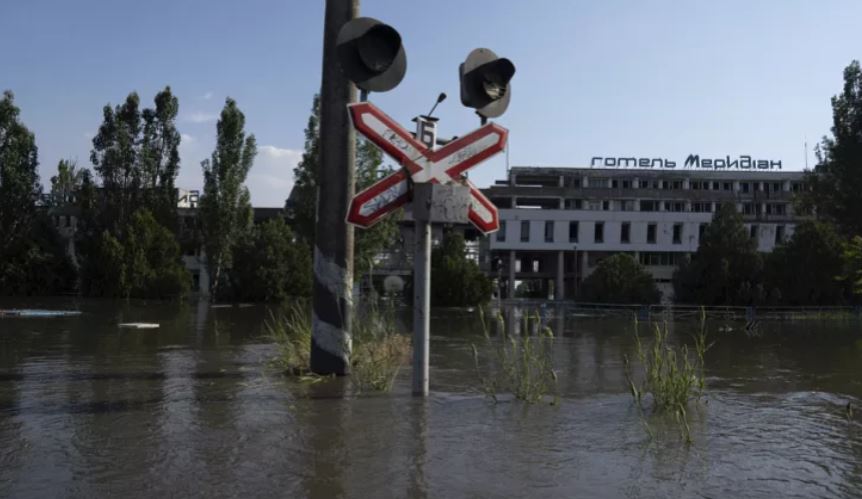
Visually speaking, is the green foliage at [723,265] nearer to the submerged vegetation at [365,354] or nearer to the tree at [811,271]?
the tree at [811,271]

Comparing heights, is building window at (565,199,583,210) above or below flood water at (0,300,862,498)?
above

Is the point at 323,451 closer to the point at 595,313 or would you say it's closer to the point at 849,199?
the point at 595,313

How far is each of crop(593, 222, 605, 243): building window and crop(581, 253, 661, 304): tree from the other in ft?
134

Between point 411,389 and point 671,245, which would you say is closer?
point 411,389

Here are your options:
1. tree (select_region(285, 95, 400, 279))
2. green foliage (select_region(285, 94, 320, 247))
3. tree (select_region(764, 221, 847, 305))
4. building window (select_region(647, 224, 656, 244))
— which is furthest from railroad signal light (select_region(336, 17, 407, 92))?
building window (select_region(647, 224, 656, 244))

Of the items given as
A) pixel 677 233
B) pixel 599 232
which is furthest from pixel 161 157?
pixel 677 233

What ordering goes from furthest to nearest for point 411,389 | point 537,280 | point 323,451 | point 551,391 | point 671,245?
1. point 537,280
2. point 671,245
3. point 551,391
4. point 411,389
5. point 323,451

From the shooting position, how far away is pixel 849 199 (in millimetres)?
45938

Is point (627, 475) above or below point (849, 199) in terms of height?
below

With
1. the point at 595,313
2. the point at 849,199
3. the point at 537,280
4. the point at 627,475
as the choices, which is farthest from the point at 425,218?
the point at 537,280

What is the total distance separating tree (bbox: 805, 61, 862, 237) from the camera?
45875mm

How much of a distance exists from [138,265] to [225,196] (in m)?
8.29

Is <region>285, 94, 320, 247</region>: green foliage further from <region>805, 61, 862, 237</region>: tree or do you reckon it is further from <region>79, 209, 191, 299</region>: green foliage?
<region>805, 61, 862, 237</region>: tree

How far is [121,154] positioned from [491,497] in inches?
2249
